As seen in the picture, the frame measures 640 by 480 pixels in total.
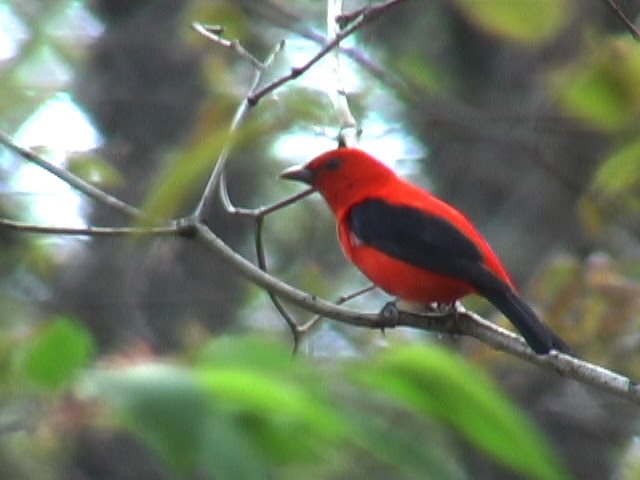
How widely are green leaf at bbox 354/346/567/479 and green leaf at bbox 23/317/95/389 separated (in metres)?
0.27

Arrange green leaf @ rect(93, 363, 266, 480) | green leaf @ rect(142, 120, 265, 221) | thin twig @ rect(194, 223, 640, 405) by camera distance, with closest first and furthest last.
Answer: green leaf @ rect(93, 363, 266, 480), green leaf @ rect(142, 120, 265, 221), thin twig @ rect(194, 223, 640, 405)

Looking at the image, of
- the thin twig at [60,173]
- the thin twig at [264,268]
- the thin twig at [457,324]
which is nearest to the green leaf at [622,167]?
the thin twig at [457,324]

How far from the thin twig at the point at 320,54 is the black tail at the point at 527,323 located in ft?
3.17

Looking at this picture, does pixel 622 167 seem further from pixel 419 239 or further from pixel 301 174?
pixel 301 174

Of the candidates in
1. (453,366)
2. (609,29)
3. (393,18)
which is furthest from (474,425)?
(393,18)

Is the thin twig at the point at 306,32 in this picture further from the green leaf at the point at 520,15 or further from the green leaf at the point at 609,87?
the green leaf at the point at 609,87

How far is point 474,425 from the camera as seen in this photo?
1.12 m

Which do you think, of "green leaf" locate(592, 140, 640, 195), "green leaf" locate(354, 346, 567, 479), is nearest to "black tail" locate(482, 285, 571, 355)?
"green leaf" locate(592, 140, 640, 195)

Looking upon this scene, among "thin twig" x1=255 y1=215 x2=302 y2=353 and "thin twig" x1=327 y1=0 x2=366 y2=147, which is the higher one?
"thin twig" x1=327 y1=0 x2=366 y2=147

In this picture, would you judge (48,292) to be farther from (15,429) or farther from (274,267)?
(15,429)

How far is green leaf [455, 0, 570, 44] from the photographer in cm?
370

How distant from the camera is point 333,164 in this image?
516cm

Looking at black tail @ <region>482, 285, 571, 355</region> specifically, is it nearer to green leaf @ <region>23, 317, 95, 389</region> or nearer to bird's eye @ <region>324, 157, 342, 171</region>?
bird's eye @ <region>324, 157, 342, 171</region>

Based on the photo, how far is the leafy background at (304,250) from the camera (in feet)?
3.72
